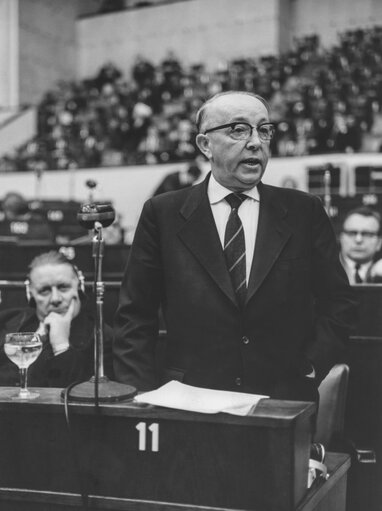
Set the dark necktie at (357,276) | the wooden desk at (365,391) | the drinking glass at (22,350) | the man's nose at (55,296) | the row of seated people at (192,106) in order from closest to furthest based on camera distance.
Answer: the drinking glass at (22,350) < the wooden desk at (365,391) < the man's nose at (55,296) < the dark necktie at (357,276) < the row of seated people at (192,106)

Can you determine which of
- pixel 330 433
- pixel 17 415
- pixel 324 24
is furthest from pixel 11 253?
pixel 324 24

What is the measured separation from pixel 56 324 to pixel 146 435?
3.83 ft

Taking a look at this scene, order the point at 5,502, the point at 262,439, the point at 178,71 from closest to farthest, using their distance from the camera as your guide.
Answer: the point at 262,439
the point at 5,502
the point at 178,71

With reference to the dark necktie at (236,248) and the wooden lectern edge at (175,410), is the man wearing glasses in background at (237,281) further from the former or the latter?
the wooden lectern edge at (175,410)

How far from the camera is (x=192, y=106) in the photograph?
1169cm

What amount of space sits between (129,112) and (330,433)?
1034cm

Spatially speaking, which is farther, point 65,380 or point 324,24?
point 324,24

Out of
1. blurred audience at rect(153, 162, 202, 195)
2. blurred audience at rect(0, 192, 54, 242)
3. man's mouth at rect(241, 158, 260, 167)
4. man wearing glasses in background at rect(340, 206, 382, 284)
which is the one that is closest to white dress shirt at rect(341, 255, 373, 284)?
man wearing glasses in background at rect(340, 206, 382, 284)

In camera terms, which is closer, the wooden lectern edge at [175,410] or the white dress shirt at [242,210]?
the wooden lectern edge at [175,410]

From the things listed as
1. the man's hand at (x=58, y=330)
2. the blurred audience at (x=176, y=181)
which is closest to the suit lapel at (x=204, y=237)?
the man's hand at (x=58, y=330)

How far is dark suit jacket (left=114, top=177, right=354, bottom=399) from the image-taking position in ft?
5.46

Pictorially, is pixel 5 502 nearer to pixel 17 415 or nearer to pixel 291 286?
pixel 17 415

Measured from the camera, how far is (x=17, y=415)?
53.9 inches

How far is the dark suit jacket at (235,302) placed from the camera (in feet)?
5.46
